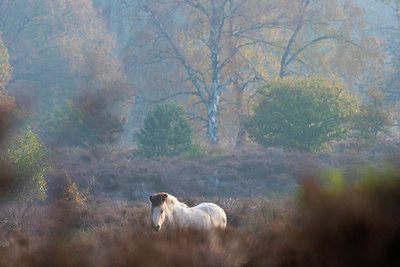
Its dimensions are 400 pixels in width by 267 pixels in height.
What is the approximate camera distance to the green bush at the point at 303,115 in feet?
71.9

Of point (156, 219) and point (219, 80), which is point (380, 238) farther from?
point (219, 80)

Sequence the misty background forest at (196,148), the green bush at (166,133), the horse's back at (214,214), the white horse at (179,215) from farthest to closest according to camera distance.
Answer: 1. the green bush at (166,133)
2. the horse's back at (214,214)
3. the white horse at (179,215)
4. the misty background forest at (196,148)

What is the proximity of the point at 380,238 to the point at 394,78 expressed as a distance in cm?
3174

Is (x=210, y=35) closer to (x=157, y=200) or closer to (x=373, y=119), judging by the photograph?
(x=373, y=119)

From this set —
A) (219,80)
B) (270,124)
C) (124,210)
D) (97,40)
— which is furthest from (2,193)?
(97,40)

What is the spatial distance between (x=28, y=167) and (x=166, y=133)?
410 inches

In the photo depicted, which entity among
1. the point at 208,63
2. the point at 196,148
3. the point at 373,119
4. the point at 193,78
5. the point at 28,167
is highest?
the point at 208,63

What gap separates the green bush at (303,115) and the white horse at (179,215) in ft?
49.8

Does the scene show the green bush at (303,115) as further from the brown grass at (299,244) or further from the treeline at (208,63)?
the brown grass at (299,244)

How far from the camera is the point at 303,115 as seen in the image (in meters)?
21.9

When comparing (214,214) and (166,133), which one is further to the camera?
(166,133)

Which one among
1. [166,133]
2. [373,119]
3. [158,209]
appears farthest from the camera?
[166,133]

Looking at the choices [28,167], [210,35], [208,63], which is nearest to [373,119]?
[210,35]

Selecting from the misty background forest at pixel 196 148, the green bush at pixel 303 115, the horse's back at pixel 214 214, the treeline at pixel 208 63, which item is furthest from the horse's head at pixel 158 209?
the treeline at pixel 208 63
